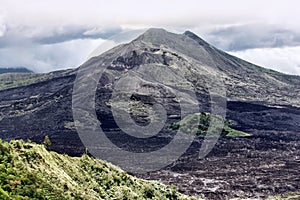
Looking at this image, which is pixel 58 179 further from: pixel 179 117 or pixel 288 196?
pixel 179 117

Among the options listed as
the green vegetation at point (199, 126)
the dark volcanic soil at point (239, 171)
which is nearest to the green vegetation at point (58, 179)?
the dark volcanic soil at point (239, 171)

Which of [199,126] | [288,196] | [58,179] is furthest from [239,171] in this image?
[58,179]

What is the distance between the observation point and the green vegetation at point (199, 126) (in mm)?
124750

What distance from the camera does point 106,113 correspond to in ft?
488

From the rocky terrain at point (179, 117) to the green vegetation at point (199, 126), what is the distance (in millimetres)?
2929

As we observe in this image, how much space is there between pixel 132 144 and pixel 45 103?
6075cm

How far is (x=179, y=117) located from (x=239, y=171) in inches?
2371

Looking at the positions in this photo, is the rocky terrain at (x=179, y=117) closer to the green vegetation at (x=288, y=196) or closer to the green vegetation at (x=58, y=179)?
the green vegetation at (x=288, y=196)

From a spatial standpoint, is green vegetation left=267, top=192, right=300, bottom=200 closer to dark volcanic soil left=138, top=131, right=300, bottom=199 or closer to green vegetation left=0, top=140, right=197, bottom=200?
dark volcanic soil left=138, top=131, right=300, bottom=199

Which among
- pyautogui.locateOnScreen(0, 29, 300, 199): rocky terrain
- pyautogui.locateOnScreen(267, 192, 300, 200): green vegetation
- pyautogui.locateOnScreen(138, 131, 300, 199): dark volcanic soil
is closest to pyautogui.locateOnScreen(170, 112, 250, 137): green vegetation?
pyautogui.locateOnScreen(0, 29, 300, 199): rocky terrain

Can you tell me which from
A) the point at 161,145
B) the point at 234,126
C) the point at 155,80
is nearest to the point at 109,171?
the point at 161,145

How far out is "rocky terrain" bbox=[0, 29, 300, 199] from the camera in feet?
250

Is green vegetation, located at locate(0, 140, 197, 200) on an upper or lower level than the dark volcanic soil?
upper

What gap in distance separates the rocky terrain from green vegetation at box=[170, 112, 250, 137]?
2.93 metres
